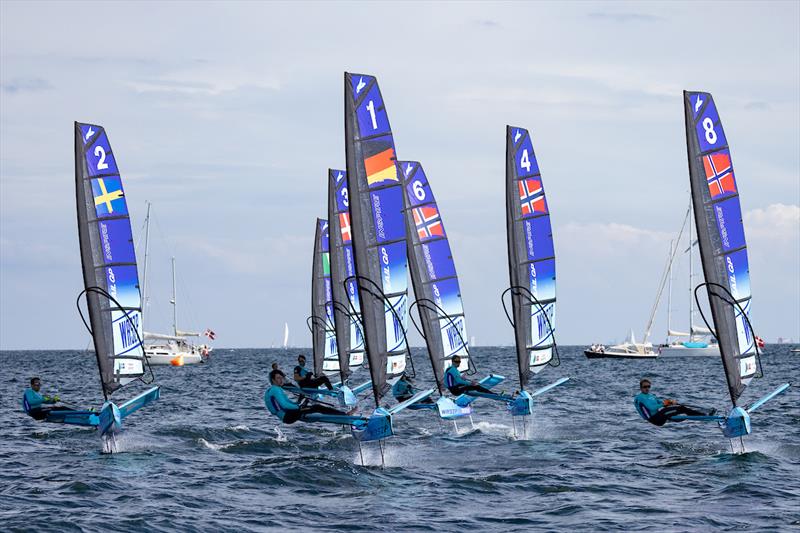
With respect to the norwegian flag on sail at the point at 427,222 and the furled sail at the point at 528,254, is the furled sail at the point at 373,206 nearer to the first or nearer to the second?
the furled sail at the point at 528,254

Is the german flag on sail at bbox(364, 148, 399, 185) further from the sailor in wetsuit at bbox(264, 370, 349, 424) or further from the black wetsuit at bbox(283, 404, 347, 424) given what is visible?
the black wetsuit at bbox(283, 404, 347, 424)

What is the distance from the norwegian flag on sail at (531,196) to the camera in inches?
1089

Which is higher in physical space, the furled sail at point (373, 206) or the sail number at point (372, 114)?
the sail number at point (372, 114)

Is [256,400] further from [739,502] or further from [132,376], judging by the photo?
[739,502]

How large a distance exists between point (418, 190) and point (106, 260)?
946 cm

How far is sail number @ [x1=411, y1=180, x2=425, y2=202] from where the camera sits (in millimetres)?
30055

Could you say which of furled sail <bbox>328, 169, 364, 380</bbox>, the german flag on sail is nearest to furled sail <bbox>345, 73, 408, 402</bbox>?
the german flag on sail

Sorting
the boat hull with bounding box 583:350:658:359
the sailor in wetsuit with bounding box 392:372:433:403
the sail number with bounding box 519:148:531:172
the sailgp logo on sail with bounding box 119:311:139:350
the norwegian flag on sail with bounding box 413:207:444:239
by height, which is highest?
the sail number with bounding box 519:148:531:172

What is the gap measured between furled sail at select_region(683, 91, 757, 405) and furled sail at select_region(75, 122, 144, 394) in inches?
464

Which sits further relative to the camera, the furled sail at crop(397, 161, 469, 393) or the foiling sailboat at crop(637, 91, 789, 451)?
the furled sail at crop(397, 161, 469, 393)

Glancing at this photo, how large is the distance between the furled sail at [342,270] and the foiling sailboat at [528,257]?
528cm

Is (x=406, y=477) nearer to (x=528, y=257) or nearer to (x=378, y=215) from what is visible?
(x=378, y=215)

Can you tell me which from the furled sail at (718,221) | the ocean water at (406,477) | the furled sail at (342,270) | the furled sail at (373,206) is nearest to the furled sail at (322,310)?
the furled sail at (342,270)

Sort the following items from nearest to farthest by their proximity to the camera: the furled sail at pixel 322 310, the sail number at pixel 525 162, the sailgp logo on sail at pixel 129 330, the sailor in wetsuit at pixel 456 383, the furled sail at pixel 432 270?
the sailgp logo on sail at pixel 129 330
the sailor in wetsuit at pixel 456 383
the sail number at pixel 525 162
the furled sail at pixel 432 270
the furled sail at pixel 322 310
